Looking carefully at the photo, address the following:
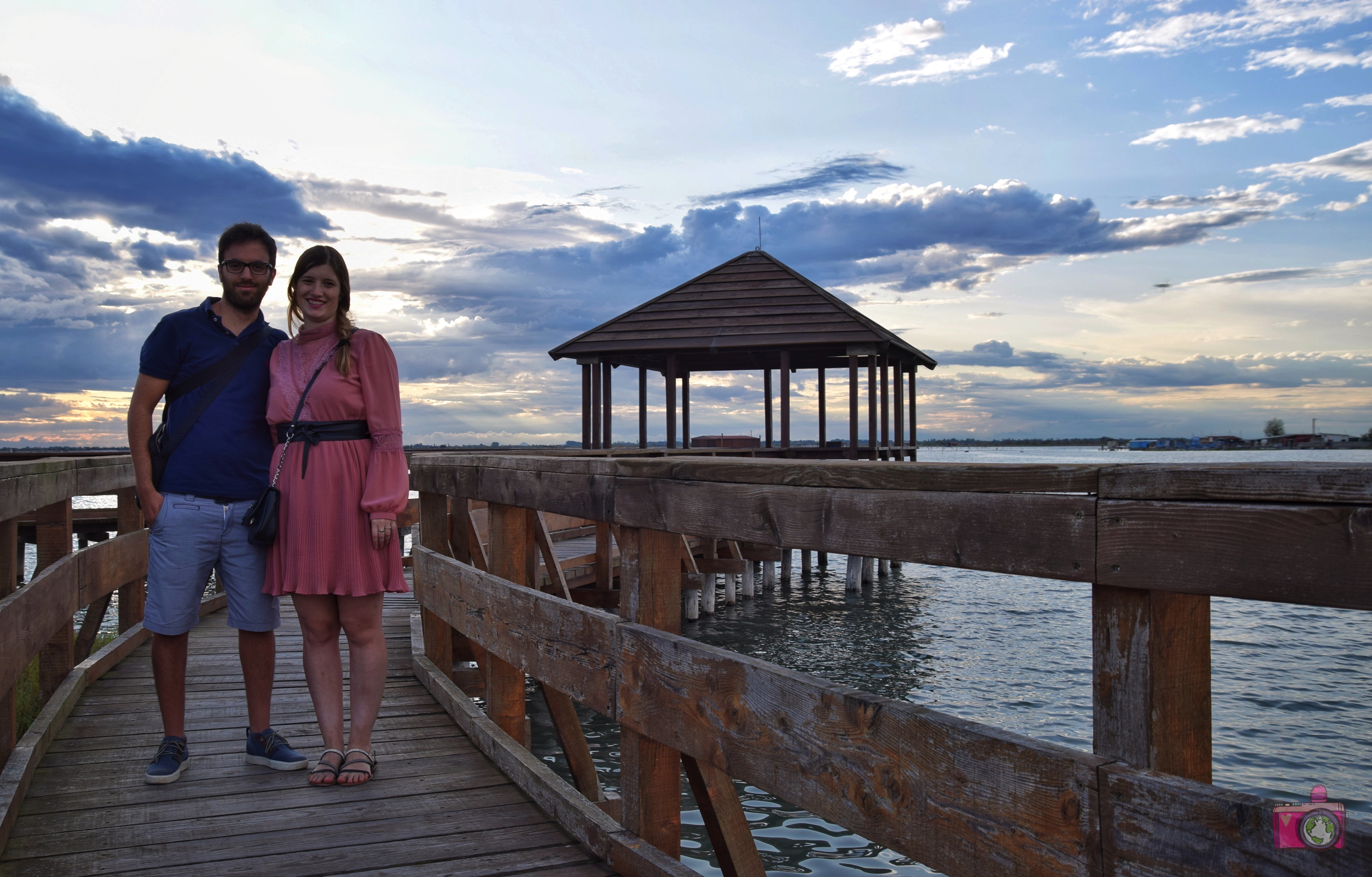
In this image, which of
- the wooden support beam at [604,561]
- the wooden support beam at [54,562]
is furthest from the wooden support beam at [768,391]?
the wooden support beam at [54,562]

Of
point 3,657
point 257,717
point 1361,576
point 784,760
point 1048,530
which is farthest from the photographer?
point 257,717

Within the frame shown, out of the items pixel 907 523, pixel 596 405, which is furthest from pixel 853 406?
pixel 907 523

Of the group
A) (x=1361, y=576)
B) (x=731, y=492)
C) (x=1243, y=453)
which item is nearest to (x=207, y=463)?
(x=731, y=492)

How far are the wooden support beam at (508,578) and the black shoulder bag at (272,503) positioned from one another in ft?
2.68

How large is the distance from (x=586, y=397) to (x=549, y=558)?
13.5 m

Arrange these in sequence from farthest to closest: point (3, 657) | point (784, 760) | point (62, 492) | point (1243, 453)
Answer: point (1243, 453) → point (62, 492) → point (3, 657) → point (784, 760)

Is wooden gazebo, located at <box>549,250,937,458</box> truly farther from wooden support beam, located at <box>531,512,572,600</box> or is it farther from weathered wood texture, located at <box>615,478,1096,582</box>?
weathered wood texture, located at <box>615,478,1096,582</box>

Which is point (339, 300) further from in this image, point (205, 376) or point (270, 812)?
point (270, 812)

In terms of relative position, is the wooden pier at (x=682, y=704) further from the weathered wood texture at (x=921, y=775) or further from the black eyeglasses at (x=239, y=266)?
the black eyeglasses at (x=239, y=266)

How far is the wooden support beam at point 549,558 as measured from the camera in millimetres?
5555

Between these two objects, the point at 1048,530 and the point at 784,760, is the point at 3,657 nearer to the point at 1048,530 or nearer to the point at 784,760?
the point at 784,760

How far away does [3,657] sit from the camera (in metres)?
2.87

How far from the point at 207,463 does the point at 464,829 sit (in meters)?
1.50

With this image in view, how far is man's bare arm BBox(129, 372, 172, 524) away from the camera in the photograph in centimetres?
324
